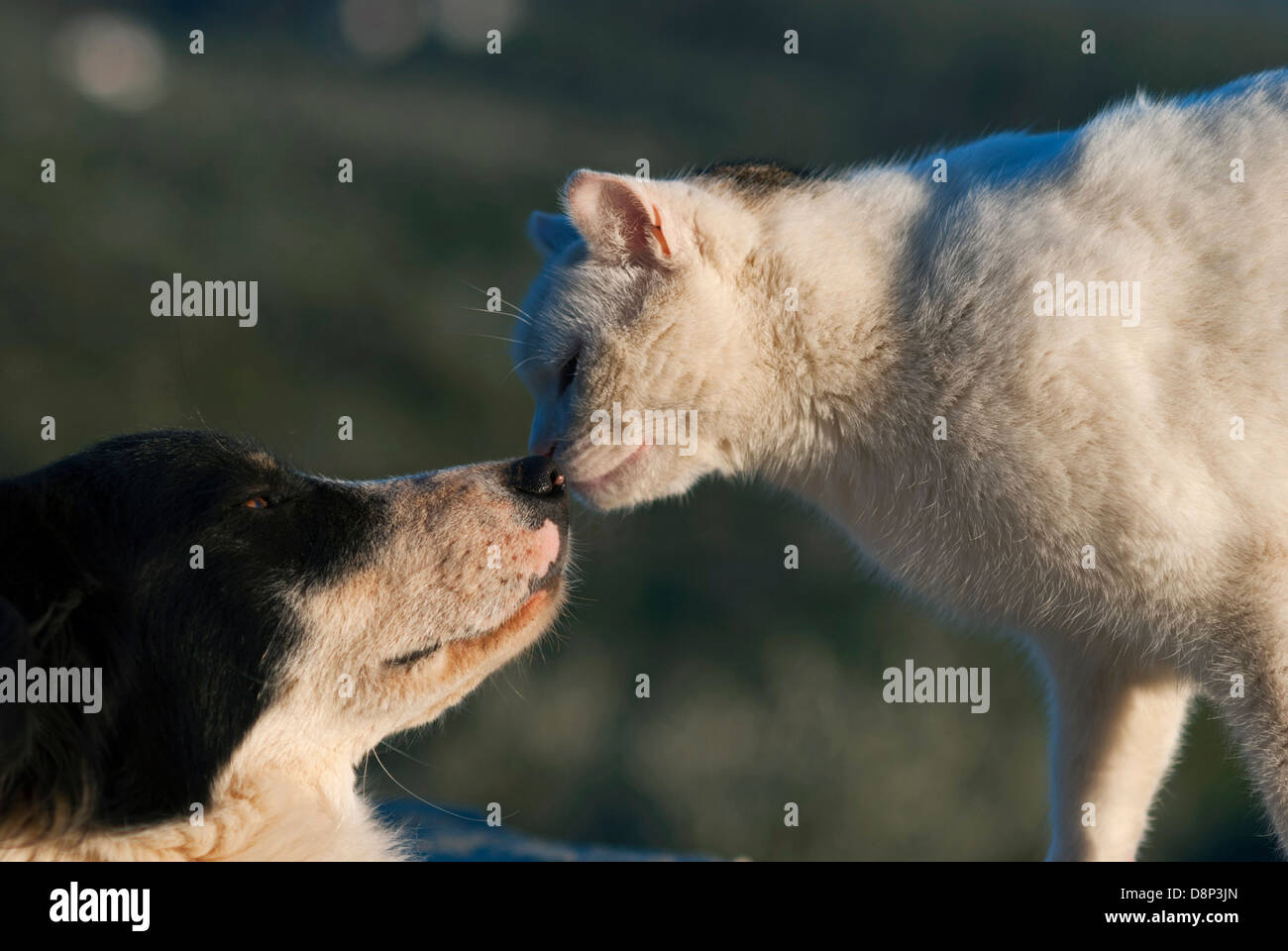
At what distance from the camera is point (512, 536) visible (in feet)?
5.50

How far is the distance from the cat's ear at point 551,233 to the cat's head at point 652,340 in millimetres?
248

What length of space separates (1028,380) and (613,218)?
84 cm

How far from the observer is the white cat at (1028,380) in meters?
1.59

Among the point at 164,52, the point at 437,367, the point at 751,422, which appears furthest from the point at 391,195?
the point at 751,422

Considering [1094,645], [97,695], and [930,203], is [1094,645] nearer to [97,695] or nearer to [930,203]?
[930,203]

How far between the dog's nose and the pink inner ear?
18.9 inches

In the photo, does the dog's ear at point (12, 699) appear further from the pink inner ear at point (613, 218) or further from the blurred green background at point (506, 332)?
the blurred green background at point (506, 332)

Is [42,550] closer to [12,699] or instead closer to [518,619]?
[12,699]

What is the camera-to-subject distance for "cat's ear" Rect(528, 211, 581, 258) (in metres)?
2.43

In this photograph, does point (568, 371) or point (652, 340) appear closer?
point (652, 340)

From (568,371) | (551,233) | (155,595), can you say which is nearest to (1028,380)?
(568,371)

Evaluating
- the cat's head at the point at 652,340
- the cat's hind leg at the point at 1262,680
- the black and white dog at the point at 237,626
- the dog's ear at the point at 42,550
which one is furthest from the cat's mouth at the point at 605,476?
the cat's hind leg at the point at 1262,680

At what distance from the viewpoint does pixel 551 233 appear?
2.49 metres

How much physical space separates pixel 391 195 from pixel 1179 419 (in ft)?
14.9
